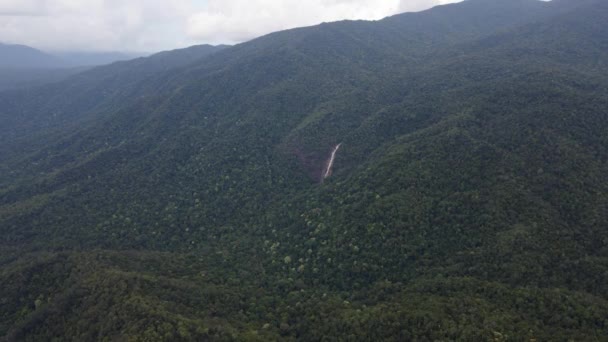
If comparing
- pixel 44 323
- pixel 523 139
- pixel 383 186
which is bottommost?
pixel 44 323

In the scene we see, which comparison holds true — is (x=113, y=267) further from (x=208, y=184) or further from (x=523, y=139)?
(x=523, y=139)

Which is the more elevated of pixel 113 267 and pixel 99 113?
pixel 99 113

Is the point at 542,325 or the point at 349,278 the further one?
the point at 349,278

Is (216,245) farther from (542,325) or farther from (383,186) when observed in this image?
(542,325)

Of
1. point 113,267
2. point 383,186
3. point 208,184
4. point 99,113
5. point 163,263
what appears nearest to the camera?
point 113,267

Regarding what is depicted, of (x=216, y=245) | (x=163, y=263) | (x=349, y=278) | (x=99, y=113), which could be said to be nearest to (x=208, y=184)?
(x=216, y=245)

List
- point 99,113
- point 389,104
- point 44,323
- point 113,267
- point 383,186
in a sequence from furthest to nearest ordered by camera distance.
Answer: point 99,113, point 389,104, point 383,186, point 113,267, point 44,323
